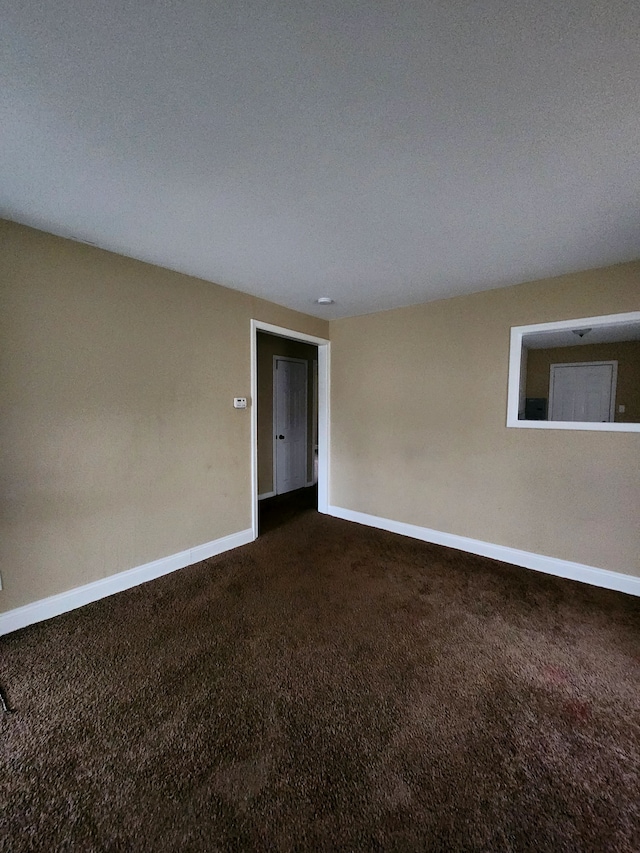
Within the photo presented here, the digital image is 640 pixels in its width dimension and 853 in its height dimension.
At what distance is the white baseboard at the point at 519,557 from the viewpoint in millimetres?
2631

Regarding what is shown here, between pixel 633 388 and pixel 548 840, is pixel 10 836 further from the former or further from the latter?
pixel 633 388

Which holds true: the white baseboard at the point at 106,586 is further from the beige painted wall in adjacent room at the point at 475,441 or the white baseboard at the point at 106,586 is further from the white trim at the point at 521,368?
the white trim at the point at 521,368

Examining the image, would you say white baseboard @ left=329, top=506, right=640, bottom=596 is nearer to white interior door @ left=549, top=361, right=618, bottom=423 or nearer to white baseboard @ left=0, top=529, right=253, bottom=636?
white interior door @ left=549, top=361, right=618, bottom=423

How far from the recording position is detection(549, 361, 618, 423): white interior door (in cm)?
336

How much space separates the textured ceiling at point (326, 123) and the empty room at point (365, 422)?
11 millimetres

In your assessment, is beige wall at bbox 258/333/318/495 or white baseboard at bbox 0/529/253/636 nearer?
white baseboard at bbox 0/529/253/636

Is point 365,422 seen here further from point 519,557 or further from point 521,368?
point 519,557

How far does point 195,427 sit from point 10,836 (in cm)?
232

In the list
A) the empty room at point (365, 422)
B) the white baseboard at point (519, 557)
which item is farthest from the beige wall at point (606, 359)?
the white baseboard at point (519, 557)

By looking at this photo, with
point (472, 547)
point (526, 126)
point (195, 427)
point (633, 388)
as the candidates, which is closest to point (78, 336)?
point (195, 427)

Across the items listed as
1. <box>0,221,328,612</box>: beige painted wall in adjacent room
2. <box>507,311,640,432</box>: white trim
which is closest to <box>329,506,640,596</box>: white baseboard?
<box>507,311,640,432</box>: white trim

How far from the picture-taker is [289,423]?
5473mm

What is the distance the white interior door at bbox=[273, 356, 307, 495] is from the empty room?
57.3 inches

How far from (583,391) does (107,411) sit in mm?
4424
